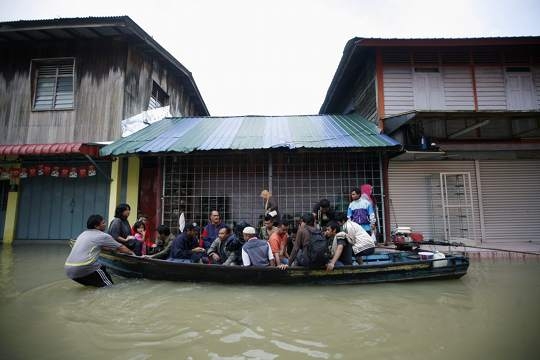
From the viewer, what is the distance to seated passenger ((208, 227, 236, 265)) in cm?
645

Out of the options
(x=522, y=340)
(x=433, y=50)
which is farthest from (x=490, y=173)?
(x=522, y=340)

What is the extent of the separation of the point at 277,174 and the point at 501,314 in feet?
21.7

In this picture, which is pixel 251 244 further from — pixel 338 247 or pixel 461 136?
pixel 461 136

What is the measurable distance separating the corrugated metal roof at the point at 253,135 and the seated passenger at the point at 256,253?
3310 mm

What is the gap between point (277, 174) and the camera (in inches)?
382

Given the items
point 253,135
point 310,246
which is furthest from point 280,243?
point 253,135

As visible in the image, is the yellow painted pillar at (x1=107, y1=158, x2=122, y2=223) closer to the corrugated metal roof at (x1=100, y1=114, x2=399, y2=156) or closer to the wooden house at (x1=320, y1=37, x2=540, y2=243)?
the corrugated metal roof at (x1=100, y1=114, x2=399, y2=156)

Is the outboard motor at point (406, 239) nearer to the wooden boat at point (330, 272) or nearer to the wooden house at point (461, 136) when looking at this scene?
the wooden house at point (461, 136)

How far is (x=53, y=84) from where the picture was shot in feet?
36.0

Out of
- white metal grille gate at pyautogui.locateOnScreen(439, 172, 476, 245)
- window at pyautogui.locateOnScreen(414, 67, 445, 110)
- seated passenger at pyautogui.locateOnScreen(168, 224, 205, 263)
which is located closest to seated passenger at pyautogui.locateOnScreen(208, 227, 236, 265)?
seated passenger at pyautogui.locateOnScreen(168, 224, 205, 263)

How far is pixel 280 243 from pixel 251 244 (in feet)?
2.69

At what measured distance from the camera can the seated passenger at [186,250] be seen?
21.7 ft

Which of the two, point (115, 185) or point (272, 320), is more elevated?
point (115, 185)

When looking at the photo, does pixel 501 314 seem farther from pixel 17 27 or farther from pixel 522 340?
pixel 17 27
